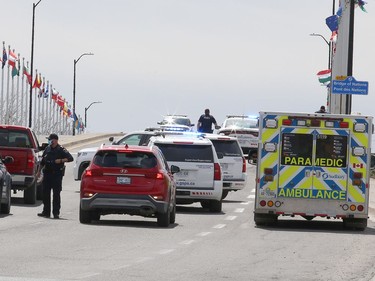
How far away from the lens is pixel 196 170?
31.0 meters

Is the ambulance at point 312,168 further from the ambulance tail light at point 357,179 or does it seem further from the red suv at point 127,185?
the red suv at point 127,185

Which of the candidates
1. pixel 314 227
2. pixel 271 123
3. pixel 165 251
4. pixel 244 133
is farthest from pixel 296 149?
pixel 244 133

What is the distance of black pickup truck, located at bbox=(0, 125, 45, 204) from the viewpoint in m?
31.5

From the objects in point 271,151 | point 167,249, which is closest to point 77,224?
point 271,151

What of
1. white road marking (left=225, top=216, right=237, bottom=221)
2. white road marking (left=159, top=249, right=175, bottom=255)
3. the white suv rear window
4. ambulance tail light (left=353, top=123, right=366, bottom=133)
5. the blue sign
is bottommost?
white road marking (left=225, top=216, right=237, bottom=221)

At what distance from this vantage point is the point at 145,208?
25469mm

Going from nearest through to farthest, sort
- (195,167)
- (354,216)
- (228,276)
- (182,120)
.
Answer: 1. (228,276)
2. (354,216)
3. (195,167)
4. (182,120)

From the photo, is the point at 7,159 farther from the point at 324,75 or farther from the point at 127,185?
the point at 324,75

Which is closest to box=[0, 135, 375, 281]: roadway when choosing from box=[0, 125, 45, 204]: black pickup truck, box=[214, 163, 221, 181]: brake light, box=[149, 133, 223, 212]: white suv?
box=[149, 133, 223, 212]: white suv

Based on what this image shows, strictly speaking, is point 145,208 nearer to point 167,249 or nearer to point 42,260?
point 167,249

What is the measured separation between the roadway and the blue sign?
12.4 meters

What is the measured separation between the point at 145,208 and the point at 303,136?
11.9 feet

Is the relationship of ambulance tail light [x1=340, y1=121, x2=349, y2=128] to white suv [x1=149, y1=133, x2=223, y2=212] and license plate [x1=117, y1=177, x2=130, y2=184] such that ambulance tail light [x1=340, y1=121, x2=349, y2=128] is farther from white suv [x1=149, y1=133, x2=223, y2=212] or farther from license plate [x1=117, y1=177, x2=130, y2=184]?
white suv [x1=149, y1=133, x2=223, y2=212]

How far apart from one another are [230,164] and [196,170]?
489cm
